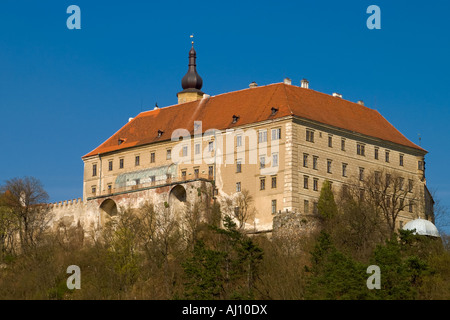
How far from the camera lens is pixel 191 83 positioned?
367ft

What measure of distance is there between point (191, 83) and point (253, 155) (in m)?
19.8

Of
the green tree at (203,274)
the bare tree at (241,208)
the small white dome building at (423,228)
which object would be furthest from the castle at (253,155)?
the green tree at (203,274)

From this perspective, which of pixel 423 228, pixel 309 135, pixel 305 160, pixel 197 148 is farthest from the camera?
pixel 197 148

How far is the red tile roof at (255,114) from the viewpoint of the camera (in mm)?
95562

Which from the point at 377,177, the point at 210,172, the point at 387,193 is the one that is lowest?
the point at 387,193

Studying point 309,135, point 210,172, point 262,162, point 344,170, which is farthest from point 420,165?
point 210,172

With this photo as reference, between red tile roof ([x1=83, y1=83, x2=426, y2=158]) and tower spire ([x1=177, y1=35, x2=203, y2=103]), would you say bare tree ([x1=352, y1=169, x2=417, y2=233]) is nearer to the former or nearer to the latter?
red tile roof ([x1=83, y1=83, x2=426, y2=158])

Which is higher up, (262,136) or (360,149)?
(262,136)

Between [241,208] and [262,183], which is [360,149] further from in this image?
[241,208]

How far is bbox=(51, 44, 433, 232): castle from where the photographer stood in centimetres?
9212

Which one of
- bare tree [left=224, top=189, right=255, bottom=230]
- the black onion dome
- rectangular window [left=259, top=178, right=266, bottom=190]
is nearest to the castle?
rectangular window [left=259, top=178, right=266, bottom=190]

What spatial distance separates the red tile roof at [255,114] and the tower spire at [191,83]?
453 centimetres

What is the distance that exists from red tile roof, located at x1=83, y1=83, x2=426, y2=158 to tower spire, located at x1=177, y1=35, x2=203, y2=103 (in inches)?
178
